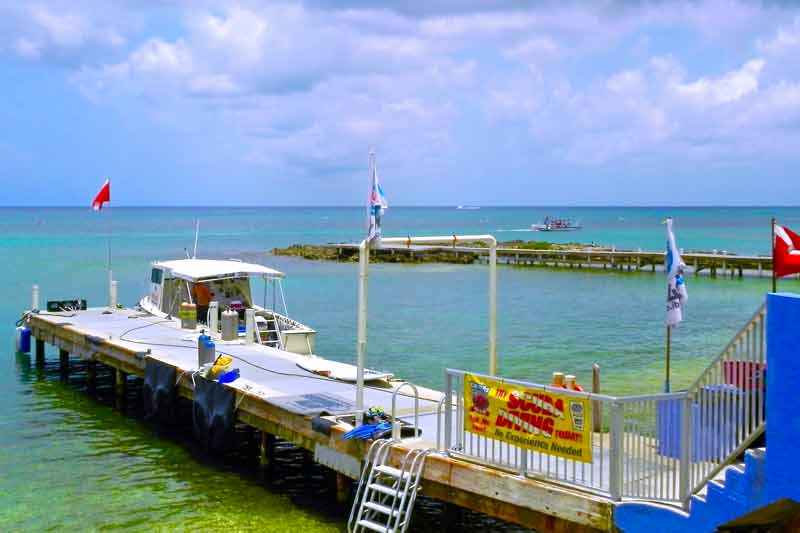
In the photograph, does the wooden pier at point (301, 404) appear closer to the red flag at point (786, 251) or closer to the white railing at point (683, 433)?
the white railing at point (683, 433)

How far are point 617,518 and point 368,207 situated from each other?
6.27 metres

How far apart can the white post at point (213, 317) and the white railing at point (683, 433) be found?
15.8 meters

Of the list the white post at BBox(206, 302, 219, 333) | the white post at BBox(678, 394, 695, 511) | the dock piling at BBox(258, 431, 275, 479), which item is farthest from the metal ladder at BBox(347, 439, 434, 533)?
the white post at BBox(206, 302, 219, 333)

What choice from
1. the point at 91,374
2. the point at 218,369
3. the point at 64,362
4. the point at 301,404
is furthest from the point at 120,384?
the point at 301,404

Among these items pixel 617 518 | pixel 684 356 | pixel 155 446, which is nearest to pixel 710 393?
pixel 617 518

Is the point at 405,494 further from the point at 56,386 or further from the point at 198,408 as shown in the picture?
the point at 56,386

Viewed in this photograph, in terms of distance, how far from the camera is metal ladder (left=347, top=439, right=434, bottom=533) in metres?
13.0

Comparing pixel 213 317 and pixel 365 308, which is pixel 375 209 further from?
pixel 213 317

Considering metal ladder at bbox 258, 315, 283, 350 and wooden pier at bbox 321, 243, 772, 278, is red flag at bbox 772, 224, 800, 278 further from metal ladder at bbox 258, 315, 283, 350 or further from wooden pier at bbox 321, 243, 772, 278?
wooden pier at bbox 321, 243, 772, 278

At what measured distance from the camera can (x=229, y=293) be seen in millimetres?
28656

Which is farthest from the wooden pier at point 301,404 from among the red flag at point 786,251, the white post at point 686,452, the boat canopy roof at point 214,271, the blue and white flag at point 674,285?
the red flag at point 786,251

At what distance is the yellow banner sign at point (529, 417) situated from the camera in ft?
37.7

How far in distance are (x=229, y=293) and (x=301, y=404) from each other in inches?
490

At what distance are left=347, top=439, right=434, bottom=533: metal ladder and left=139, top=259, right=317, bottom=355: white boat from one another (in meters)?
10.6
